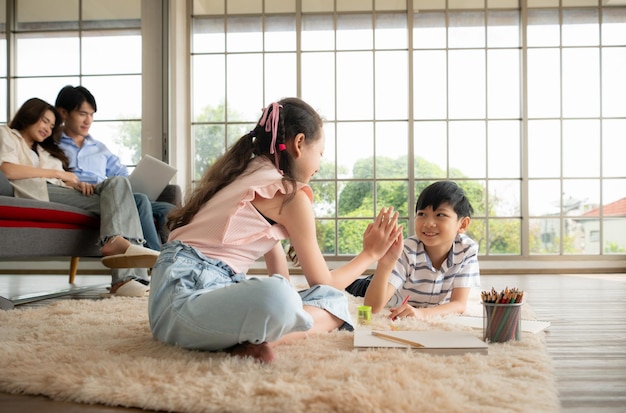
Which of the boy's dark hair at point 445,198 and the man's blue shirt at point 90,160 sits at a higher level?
the man's blue shirt at point 90,160

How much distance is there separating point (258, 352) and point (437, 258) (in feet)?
3.46

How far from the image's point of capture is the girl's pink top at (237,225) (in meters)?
1.44

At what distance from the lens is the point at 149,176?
3215 mm

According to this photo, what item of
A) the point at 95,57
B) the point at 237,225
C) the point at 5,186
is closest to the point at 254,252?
the point at 237,225

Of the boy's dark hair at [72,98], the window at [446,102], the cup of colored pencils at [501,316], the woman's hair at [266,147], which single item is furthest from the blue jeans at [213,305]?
the window at [446,102]

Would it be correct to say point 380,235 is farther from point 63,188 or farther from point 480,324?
point 63,188

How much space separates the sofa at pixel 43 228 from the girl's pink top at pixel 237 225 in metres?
1.17

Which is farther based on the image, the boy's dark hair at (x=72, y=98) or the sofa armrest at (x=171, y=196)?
the sofa armrest at (x=171, y=196)

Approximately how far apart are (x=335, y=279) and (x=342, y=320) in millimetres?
114

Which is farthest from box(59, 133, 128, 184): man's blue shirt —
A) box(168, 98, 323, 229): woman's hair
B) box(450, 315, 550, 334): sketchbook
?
box(450, 315, 550, 334): sketchbook

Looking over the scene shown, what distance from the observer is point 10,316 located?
1945 millimetres

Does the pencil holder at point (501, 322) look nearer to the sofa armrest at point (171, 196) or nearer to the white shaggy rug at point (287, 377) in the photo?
the white shaggy rug at point (287, 377)

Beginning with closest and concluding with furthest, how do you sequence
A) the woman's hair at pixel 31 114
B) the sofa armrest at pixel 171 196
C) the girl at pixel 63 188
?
the girl at pixel 63 188 → the woman's hair at pixel 31 114 → the sofa armrest at pixel 171 196

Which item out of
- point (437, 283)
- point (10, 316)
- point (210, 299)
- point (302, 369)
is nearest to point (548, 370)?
point (302, 369)
